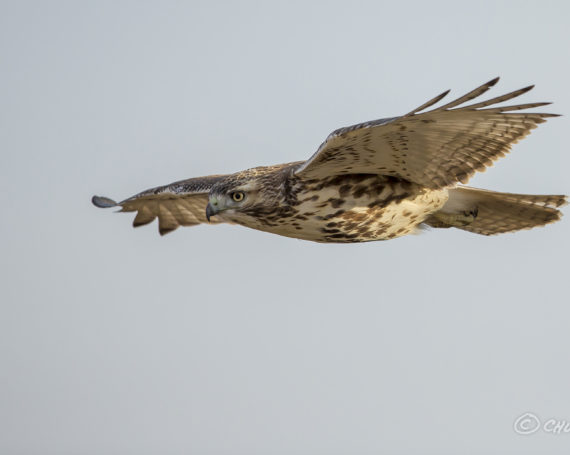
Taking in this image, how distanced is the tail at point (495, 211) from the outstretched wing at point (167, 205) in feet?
8.00

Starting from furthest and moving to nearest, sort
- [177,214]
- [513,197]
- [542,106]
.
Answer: [177,214], [513,197], [542,106]

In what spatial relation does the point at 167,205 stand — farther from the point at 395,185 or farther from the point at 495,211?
the point at 495,211

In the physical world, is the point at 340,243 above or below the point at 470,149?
below

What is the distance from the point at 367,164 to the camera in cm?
806

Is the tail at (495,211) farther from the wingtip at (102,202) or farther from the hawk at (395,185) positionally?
the wingtip at (102,202)

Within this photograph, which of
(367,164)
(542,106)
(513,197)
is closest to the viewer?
(542,106)

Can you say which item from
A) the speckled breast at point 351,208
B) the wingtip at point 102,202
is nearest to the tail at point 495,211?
the speckled breast at point 351,208

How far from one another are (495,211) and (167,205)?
12.4 feet

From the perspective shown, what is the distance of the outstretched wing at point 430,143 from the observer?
7164 millimetres

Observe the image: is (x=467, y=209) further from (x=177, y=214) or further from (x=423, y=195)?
(x=177, y=214)

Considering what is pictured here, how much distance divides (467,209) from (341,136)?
2.60 metres

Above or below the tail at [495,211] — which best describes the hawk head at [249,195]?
above

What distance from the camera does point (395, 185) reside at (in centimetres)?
846

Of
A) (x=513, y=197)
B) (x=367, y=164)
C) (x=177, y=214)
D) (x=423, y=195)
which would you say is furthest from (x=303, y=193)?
(x=177, y=214)
